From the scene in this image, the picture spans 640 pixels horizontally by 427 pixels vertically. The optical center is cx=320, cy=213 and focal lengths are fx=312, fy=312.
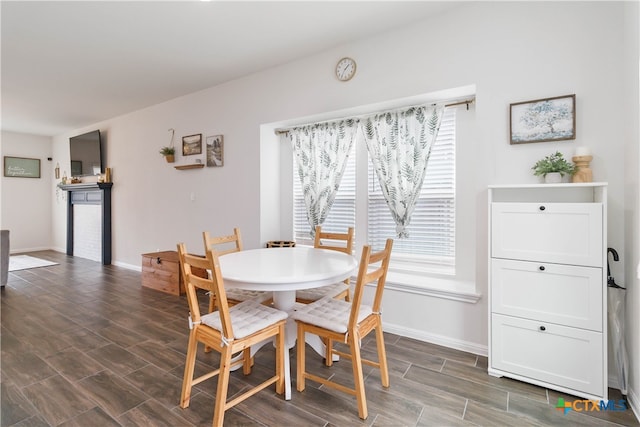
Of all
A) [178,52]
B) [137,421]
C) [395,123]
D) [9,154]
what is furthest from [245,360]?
[9,154]

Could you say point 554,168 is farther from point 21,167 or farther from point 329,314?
point 21,167

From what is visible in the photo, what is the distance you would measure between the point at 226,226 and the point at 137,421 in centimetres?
251

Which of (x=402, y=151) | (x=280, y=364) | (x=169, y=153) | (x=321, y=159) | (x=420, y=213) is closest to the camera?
(x=280, y=364)

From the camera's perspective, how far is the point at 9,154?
6676 mm

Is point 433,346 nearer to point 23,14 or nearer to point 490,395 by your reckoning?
point 490,395

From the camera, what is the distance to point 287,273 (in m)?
1.76

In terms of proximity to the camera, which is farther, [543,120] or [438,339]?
[438,339]

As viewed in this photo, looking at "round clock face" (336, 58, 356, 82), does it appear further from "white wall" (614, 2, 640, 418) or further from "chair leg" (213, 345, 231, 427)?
"chair leg" (213, 345, 231, 427)

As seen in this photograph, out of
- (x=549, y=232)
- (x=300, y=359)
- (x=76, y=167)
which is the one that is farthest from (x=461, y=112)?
(x=76, y=167)

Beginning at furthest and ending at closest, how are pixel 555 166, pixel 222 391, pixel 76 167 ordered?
pixel 76 167 → pixel 555 166 → pixel 222 391

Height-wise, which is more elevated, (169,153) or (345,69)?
(345,69)

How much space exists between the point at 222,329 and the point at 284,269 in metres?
0.47

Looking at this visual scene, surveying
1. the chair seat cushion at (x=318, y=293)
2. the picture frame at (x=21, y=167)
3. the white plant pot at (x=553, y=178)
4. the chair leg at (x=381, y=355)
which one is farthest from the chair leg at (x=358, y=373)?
the picture frame at (x=21, y=167)

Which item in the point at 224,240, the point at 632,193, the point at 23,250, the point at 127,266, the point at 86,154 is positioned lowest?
the point at 127,266
